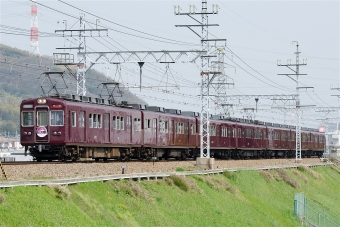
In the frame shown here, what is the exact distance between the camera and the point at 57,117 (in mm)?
36219

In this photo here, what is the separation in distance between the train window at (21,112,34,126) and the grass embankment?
856 cm

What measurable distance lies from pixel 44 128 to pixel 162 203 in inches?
440

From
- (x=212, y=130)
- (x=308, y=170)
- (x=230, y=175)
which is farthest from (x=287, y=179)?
(x=230, y=175)

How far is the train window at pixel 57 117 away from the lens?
36.1 m

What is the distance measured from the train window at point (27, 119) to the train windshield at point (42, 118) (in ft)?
1.31

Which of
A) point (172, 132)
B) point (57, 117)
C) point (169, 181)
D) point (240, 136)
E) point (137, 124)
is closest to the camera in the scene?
point (169, 181)

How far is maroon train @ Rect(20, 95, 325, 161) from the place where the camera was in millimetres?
36344

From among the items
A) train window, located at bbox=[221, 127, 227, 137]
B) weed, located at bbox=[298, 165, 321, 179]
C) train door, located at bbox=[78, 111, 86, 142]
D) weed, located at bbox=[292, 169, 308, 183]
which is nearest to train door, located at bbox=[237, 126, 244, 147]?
train window, located at bbox=[221, 127, 227, 137]

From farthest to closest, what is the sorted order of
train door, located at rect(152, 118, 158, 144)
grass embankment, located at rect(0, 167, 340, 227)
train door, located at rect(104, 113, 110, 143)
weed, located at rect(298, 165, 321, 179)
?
weed, located at rect(298, 165, 321, 179)
train door, located at rect(152, 118, 158, 144)
train door, located at rect(104, 113, 110, 143)
grass embankment, located at rect(0, 167, 340, 227)

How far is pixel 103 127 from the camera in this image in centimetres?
3994

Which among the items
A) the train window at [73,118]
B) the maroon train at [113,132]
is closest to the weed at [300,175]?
the maroon train at [113,132]

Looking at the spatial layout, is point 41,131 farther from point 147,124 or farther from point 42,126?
point 147,124

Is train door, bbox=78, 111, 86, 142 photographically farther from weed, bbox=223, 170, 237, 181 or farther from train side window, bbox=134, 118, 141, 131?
weed, bbox=223, 170, 237, 181

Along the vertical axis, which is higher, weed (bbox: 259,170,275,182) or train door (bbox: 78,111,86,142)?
train door (bbox: 78,111,86,142)
